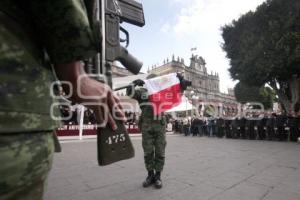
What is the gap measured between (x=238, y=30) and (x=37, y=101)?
27055mm

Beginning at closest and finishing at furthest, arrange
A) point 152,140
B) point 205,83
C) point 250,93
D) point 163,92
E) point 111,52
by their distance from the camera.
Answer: point 111,52 → point 152,140 → point 163,92 → point 250,93 → point 205,83

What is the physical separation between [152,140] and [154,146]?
92 mm

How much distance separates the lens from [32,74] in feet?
2.67

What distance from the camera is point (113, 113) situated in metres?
1.12

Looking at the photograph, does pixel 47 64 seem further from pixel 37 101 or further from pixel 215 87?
pixel 215 87

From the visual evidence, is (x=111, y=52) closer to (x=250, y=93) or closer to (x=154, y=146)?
(x=154, y=146)

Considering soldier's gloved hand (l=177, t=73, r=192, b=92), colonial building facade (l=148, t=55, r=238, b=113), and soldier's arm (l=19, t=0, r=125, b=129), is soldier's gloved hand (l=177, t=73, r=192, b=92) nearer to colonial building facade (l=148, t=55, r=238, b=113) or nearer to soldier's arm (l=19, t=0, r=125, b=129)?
soldier's arm (l=19, t=0, r=125, b=129)

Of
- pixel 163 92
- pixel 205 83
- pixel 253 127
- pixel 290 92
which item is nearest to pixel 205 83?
pixel 205 83

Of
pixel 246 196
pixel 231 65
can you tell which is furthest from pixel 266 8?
pixel 246 196

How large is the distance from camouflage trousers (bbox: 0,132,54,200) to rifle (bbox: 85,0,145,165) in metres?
0.31

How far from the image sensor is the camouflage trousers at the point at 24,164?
73 cm

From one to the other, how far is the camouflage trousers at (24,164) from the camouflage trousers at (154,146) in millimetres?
3453

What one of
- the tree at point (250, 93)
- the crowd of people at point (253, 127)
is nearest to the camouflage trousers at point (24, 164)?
the crowd of people at point (253, 127)

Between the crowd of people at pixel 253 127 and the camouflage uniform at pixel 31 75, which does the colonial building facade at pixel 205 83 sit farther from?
the camouflage uniform at pixel 31 75
